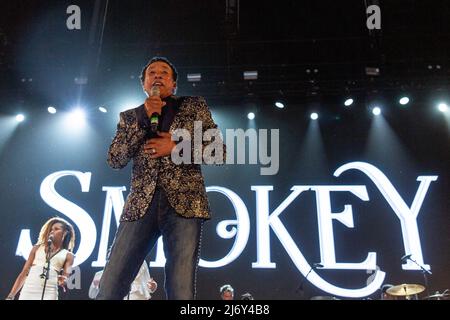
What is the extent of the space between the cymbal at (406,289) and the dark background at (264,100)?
2.98 ft

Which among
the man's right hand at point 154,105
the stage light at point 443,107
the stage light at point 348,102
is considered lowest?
the man's right hand at point 154,105

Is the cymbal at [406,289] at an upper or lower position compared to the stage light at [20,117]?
lower

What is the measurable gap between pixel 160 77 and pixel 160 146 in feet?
1.19

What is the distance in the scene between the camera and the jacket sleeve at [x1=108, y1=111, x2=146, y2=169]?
198 centimetres

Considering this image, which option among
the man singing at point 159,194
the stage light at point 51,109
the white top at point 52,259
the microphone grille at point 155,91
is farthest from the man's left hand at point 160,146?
the stage light at point 51,109

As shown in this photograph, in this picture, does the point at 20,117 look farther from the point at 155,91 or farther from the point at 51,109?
the point at 155,91

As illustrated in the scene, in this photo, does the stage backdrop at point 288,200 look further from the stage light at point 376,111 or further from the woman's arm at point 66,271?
the woman's arm at point 66,271

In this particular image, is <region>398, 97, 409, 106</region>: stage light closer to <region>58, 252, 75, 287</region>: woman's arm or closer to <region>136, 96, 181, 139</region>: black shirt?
<region>58, 252, 75, 287</region>: woman's arm

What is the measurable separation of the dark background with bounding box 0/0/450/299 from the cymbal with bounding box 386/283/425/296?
91 centimetres

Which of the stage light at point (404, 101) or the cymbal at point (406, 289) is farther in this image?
the stage light at point (404, 101)

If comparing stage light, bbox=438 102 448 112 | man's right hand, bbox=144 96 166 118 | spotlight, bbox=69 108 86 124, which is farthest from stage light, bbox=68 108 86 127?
man's right hand, bbox=144 96 166 118

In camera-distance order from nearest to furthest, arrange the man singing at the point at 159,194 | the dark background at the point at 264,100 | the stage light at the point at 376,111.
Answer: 1. the man singing at the point at 159,194
2. the dark background at the point at 264,100
3. the stage light at the point at 376,111

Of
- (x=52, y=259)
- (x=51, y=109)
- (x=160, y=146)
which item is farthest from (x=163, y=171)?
(x=51, y=109)

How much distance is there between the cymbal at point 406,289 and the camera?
5.39 meters
